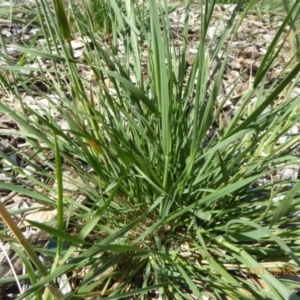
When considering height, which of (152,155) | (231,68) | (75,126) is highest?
(75,126)

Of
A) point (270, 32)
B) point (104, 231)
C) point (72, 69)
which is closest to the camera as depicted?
point (72, 69)

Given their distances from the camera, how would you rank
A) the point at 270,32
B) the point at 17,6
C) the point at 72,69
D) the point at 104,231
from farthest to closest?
the point at 270,32, the point at 17,6, the point at 104,231, the point at 72,69

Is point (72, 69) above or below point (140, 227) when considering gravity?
above

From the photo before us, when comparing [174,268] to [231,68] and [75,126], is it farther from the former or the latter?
[231,68]

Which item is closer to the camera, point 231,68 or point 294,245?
point 294,245

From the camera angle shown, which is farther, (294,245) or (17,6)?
(17,6)

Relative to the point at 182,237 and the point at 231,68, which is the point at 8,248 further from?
the point at 231,68

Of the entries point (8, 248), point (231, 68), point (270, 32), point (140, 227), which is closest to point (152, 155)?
point (140, 227)

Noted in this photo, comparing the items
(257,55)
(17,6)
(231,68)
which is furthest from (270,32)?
(17,6)

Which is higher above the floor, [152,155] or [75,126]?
[75,126]
